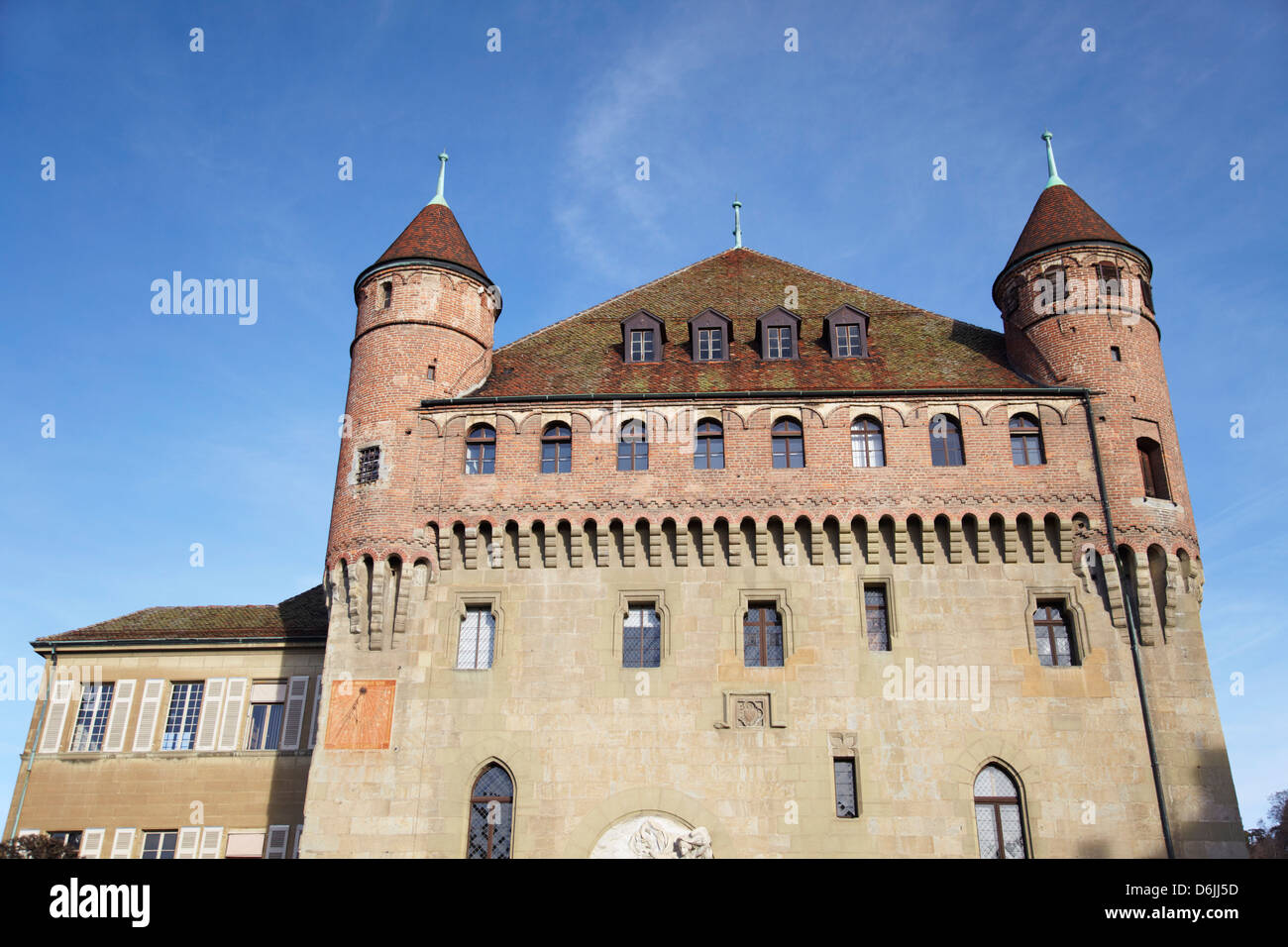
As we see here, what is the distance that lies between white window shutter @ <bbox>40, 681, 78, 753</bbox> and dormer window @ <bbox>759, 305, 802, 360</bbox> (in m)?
20.3

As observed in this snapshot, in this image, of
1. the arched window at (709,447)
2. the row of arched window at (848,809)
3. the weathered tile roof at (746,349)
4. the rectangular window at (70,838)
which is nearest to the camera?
the row of arched window at (848,809)

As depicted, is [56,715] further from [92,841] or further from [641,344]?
[641,344]

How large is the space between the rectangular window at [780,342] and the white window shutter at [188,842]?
1871cm

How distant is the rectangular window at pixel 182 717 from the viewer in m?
26.3

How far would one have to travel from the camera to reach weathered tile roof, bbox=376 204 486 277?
28.6 m

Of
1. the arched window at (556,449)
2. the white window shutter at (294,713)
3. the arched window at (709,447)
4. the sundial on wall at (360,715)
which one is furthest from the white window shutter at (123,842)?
the arched window at (709,447)

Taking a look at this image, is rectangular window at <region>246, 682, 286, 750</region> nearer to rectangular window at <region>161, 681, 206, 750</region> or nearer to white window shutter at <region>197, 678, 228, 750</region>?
white window shutter at <region>197, 678, 228, 750</region>

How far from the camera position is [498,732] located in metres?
22.9

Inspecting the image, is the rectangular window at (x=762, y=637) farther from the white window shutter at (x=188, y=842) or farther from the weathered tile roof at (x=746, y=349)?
the white window shutter at (x=188, y=842)

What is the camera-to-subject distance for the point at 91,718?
26.8 metres

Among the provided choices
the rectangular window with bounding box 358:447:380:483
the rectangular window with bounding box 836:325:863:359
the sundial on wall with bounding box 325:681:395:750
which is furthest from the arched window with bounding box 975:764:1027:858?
the rectangular window with bounding box 358:447:380:483

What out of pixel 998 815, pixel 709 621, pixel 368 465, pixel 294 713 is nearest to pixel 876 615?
pixel 709 621
